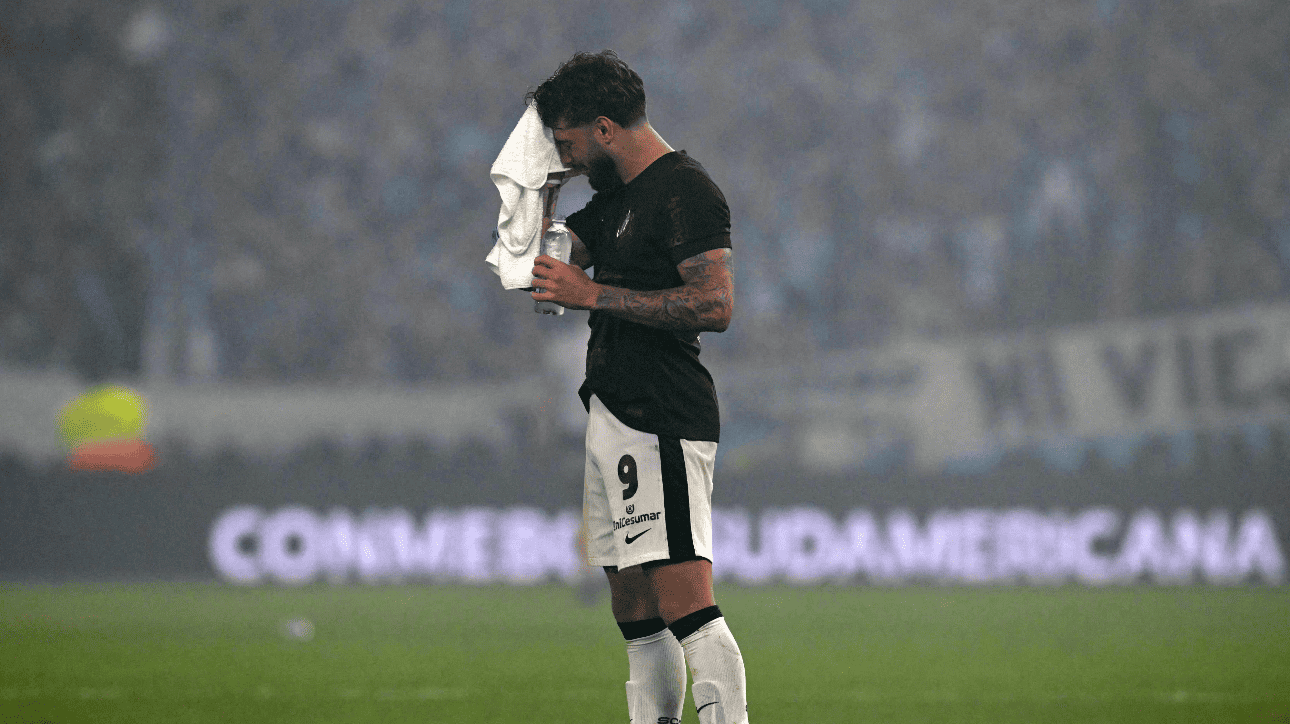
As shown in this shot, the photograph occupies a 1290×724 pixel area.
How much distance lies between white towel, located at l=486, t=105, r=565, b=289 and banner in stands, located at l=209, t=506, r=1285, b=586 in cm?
1046

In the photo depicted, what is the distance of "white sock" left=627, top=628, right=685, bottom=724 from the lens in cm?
368

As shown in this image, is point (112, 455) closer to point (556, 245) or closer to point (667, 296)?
point (556, 245)

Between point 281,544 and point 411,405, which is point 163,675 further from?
point 411,405

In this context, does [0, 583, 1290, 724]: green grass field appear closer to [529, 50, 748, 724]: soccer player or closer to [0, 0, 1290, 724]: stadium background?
[529, 50, 748, 724]: soccer player

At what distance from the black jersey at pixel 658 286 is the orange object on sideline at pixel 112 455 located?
14201mm

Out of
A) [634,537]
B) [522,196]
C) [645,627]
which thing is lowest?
[645,627]

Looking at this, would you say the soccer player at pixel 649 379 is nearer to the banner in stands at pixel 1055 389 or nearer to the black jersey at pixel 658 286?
the black jersey at pixel 658 286

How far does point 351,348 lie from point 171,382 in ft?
10.9

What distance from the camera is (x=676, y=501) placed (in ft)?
11.5

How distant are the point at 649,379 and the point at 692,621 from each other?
61 centimetres

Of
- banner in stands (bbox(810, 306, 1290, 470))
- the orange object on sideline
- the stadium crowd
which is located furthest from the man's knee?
the stadium crowd

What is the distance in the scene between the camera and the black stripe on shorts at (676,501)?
349 centimetres

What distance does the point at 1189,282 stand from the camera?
27.1 meters

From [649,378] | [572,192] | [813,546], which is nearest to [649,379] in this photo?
[649,378]
